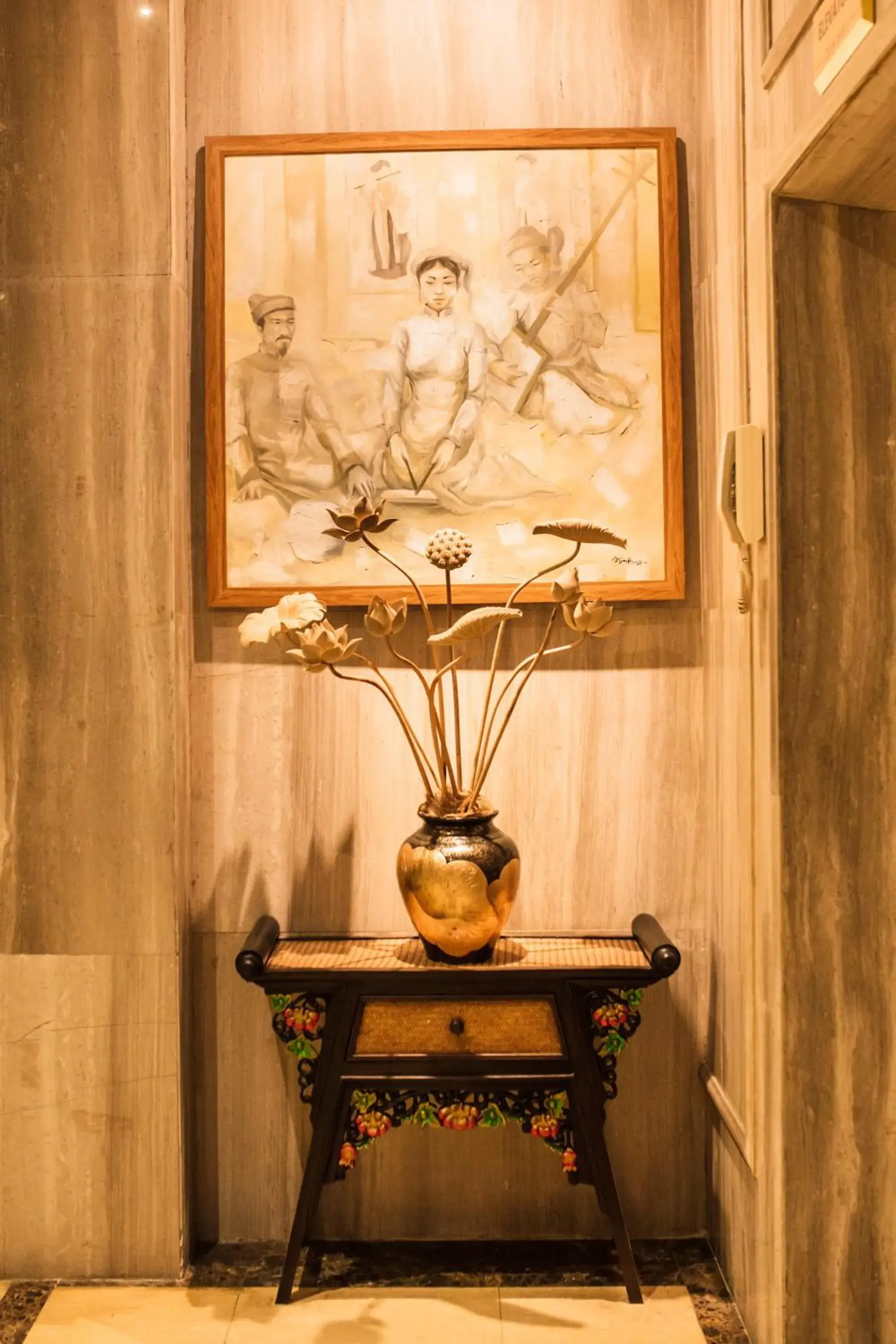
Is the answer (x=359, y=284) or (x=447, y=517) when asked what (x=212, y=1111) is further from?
(x=359, y=284)

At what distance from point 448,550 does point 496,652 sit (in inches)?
8.4

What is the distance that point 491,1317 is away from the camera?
7.13ft

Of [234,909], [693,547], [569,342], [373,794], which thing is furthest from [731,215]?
[234,909]

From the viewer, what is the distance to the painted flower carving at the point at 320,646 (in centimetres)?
215

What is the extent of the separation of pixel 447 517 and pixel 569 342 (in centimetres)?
44

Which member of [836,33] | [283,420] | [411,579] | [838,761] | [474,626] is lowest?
[838,761]

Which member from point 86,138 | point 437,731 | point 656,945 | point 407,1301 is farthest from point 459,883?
point 86,138

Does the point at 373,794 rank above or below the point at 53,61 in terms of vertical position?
below

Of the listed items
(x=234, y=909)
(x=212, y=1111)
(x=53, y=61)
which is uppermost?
(x=53, y=61)

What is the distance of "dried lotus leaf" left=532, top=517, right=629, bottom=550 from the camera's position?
212cm

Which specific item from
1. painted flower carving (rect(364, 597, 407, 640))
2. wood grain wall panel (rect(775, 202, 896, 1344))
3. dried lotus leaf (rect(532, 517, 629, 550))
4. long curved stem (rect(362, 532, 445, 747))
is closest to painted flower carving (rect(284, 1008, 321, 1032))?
long curved stem (rect(362, 532, 445, 747))

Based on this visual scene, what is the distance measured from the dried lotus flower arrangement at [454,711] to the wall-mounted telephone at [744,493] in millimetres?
207

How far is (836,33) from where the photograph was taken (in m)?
1.59

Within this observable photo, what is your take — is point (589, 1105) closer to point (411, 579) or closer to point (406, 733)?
point (406, 733)
